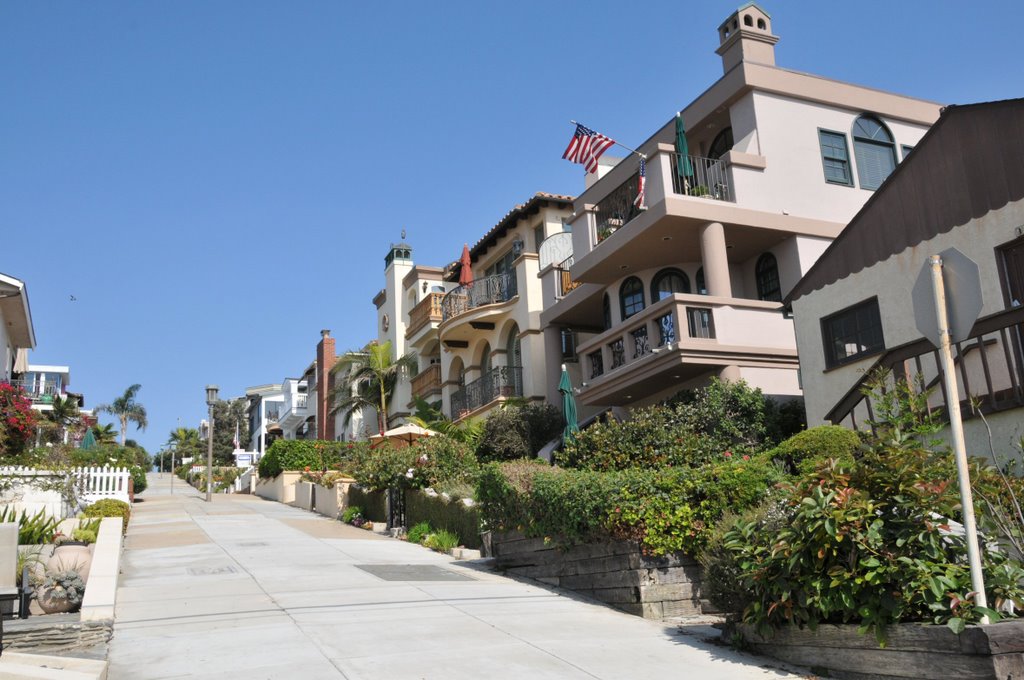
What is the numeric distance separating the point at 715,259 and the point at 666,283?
2.94 meters

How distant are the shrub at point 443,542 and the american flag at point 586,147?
8.81 m

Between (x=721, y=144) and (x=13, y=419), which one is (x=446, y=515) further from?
(x=721, y=144)

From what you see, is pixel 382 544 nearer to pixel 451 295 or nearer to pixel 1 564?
pixel 1 564

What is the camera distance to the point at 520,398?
25906mm

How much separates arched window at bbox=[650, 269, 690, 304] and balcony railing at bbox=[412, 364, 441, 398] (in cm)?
1356

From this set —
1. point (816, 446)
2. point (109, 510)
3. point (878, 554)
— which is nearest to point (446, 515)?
point (816, 446)

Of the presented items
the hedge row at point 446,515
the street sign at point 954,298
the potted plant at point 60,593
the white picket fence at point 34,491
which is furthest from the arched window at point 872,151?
the white picket fence at point 34,491

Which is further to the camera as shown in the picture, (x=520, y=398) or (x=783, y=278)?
(x=520, y=398)

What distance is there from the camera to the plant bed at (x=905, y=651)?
20.2ft

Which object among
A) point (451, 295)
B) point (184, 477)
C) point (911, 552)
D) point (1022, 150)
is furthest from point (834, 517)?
point (184, 477)

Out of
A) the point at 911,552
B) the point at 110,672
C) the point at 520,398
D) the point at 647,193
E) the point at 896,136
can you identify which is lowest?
the point at 110,672

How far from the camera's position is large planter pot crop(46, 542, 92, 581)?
11305 millimetres

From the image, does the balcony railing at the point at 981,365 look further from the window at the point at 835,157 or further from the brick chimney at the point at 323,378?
the brick chimney at the point at 323,378

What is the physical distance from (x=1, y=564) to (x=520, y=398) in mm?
16870
